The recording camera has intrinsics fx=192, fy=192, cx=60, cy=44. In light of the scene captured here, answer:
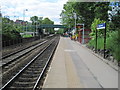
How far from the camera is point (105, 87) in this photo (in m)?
7.16

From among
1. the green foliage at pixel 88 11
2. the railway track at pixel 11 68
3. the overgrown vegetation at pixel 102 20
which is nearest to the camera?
the railway track at pixel 11 68

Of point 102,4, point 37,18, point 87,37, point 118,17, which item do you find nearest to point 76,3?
point 87,37

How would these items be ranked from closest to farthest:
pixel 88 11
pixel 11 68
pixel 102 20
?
1. pixel 11 68
2. pixel 102 20
3. pixel 88 11

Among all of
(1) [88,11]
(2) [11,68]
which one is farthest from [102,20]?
(2) [11,68]

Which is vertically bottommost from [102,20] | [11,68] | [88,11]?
[11,68]

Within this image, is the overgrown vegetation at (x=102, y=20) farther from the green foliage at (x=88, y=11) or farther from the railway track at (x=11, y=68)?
the railway track at (x=11, y=68)

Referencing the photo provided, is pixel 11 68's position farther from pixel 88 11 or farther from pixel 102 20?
pixel 88 11

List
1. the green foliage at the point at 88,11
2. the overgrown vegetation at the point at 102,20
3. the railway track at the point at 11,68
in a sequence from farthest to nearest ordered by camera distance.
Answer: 1. the green foliage at the point at 88,11
2. the overgrown vegetation at the point at 102,20
3. the railway track at the point at 11,68

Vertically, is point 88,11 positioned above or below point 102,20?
above

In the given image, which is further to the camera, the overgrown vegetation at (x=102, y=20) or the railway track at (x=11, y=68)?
the overgrown vegetation at (x=102, y=20)

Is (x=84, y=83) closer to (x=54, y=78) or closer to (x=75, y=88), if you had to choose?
(x=75, y=88)

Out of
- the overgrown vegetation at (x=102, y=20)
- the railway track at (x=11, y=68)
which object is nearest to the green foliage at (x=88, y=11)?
the overgrown vegetation at (x=102, y=20)

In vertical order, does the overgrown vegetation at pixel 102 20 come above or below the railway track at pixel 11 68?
above

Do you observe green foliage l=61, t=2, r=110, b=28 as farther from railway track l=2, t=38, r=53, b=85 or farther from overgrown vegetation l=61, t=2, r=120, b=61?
railway track l=2, t=38, r=53, b=85
